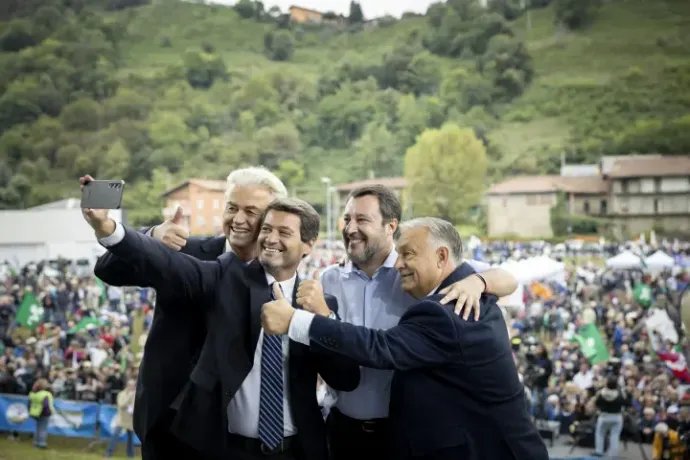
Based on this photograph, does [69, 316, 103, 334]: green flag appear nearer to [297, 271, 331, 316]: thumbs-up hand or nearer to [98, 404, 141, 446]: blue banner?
[98, 404, 141, 446]: blue banner

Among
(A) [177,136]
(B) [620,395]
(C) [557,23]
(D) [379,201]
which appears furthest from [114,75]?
(D) [379,201]

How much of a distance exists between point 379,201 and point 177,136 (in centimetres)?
1878

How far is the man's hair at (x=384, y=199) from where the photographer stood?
272 cm

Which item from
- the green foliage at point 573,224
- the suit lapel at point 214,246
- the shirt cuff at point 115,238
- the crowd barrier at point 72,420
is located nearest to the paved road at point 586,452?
the crowd barrier at point 72,420

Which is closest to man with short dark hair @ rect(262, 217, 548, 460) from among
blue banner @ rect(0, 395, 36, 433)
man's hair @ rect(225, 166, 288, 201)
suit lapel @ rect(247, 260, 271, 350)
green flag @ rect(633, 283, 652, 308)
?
suit lapel @ rect(247, 260, 271, 350)

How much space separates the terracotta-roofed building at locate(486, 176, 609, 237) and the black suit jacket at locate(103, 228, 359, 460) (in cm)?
1574

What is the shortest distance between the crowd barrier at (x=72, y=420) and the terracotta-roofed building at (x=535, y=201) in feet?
34.9

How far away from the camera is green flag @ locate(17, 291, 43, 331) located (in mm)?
15578

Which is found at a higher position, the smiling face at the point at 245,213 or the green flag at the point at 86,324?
the smiling face at the point at 245,213

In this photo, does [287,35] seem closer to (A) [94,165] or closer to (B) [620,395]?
(A) [94,165]

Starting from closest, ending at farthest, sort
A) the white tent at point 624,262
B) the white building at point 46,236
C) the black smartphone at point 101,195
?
the black smartphone at point 101,195, the white tent at point 624,262, the white building at point 46,236

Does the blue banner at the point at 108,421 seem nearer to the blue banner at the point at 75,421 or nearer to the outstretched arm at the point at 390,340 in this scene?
the blue banner at the point at 75,421

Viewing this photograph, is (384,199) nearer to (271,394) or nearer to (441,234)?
(441,234)

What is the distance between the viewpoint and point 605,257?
1669cm
